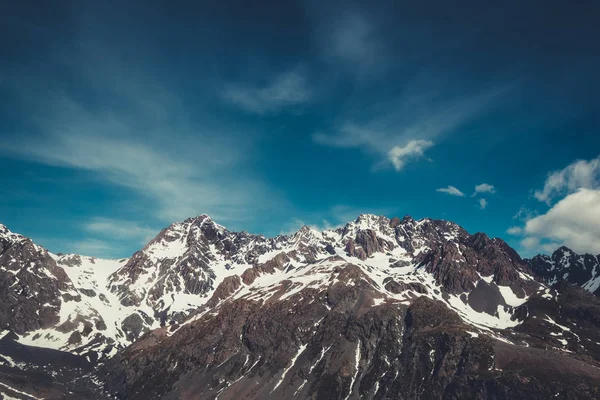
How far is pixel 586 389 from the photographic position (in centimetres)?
18712

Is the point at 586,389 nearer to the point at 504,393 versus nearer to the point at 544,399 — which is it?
the point at 544,399

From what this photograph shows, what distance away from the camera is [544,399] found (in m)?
189

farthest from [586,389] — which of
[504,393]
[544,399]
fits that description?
Answer: [504,393]

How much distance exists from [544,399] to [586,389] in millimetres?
18570

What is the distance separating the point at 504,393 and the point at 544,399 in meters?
16.9

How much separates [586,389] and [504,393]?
33734 millimetres

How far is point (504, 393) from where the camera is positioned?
655 feet

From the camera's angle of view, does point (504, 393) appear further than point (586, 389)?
Yes
